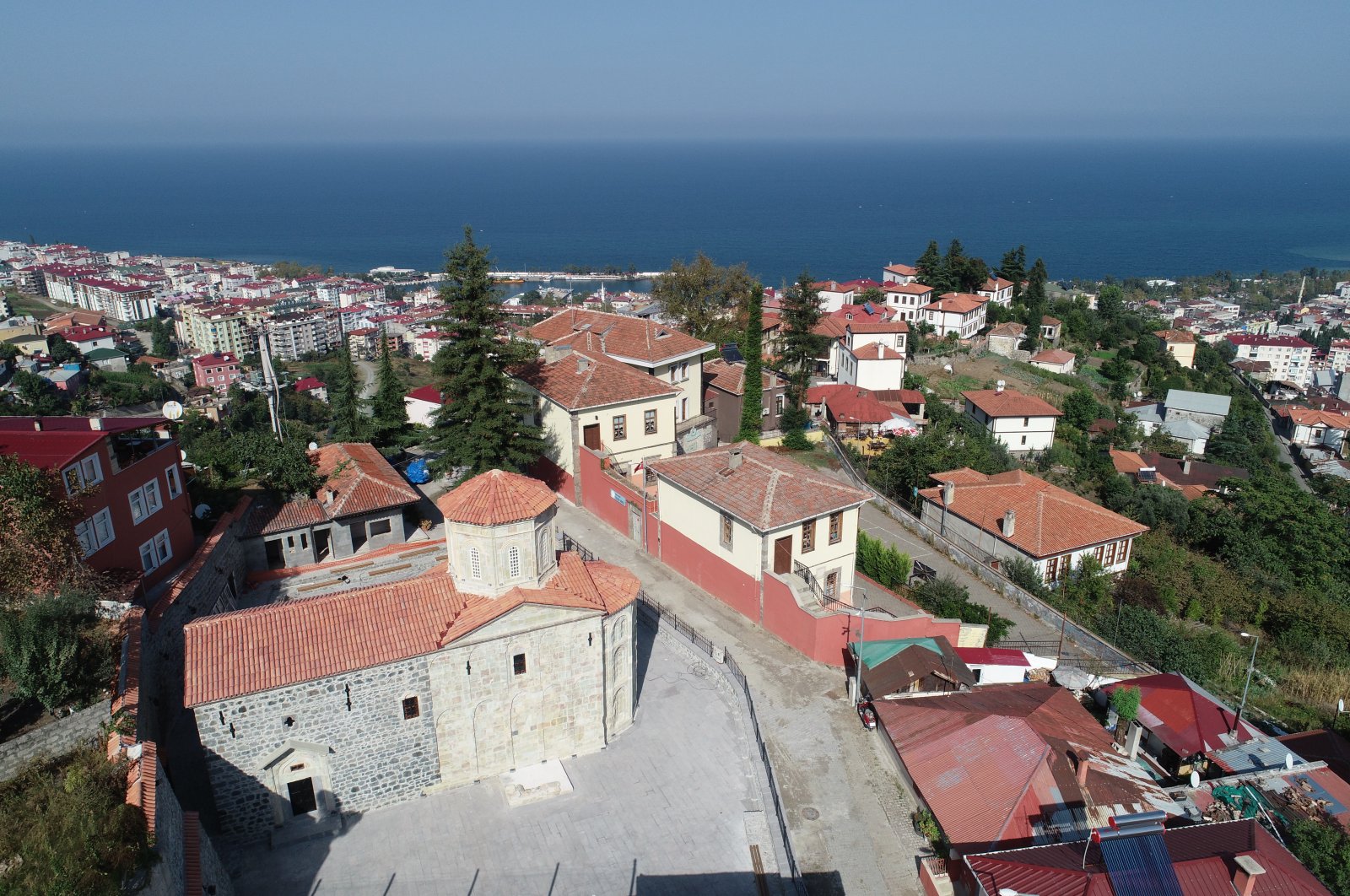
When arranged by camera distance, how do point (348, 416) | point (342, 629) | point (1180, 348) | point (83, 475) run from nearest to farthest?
point (342, 629), point (83, 475), point (348, 416), point (1180, 348)

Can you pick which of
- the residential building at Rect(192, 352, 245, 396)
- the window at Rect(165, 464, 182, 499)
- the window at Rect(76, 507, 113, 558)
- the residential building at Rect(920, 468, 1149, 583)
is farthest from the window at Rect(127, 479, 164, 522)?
the residential building at Rect(192, 352, 245, 396)

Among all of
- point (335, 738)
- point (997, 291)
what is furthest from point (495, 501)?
point (997, 291)

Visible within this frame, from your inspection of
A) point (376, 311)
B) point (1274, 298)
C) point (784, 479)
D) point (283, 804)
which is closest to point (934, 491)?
point (784, 479)

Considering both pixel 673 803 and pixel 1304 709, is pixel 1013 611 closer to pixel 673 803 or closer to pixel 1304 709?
pixel 1304 709

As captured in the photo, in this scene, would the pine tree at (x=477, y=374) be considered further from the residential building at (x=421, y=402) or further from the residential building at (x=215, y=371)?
the residential building at (x=215, y=371)

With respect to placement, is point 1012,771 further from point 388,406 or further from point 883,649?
point 388,406
